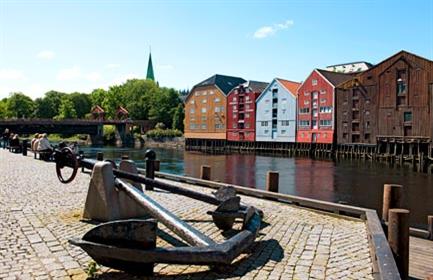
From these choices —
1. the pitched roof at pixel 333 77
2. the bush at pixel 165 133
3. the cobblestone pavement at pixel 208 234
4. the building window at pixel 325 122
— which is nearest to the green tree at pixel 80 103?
the bush at pixel 165 133

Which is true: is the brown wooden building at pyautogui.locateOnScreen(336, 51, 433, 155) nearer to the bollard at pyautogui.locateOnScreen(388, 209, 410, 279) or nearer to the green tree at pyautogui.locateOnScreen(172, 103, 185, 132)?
the green tree at pyautogui.locateOnScreen(172, 103, 185, 132)

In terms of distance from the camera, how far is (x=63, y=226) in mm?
7551

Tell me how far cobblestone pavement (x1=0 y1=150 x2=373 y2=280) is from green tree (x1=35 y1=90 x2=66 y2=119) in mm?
120715

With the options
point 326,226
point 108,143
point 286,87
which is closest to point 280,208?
point 326,226

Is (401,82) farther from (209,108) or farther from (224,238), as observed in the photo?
(224,238)

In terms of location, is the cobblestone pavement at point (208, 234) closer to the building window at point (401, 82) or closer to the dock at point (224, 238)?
the dock at point (224, 238)

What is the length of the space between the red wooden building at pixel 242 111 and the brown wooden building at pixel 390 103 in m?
18.2

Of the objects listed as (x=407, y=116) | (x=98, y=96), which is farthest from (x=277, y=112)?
(x=98, y=96)

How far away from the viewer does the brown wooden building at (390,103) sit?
5394 cm

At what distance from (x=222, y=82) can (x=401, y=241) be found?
80.1 metres

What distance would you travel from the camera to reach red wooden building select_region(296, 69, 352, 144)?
6494cm

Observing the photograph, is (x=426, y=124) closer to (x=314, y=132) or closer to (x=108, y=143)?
(x=314, y=132)

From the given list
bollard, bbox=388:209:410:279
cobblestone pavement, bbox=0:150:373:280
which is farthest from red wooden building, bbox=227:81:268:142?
bollard, bbox=388:209:410:279

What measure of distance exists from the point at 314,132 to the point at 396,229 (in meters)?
62.0
